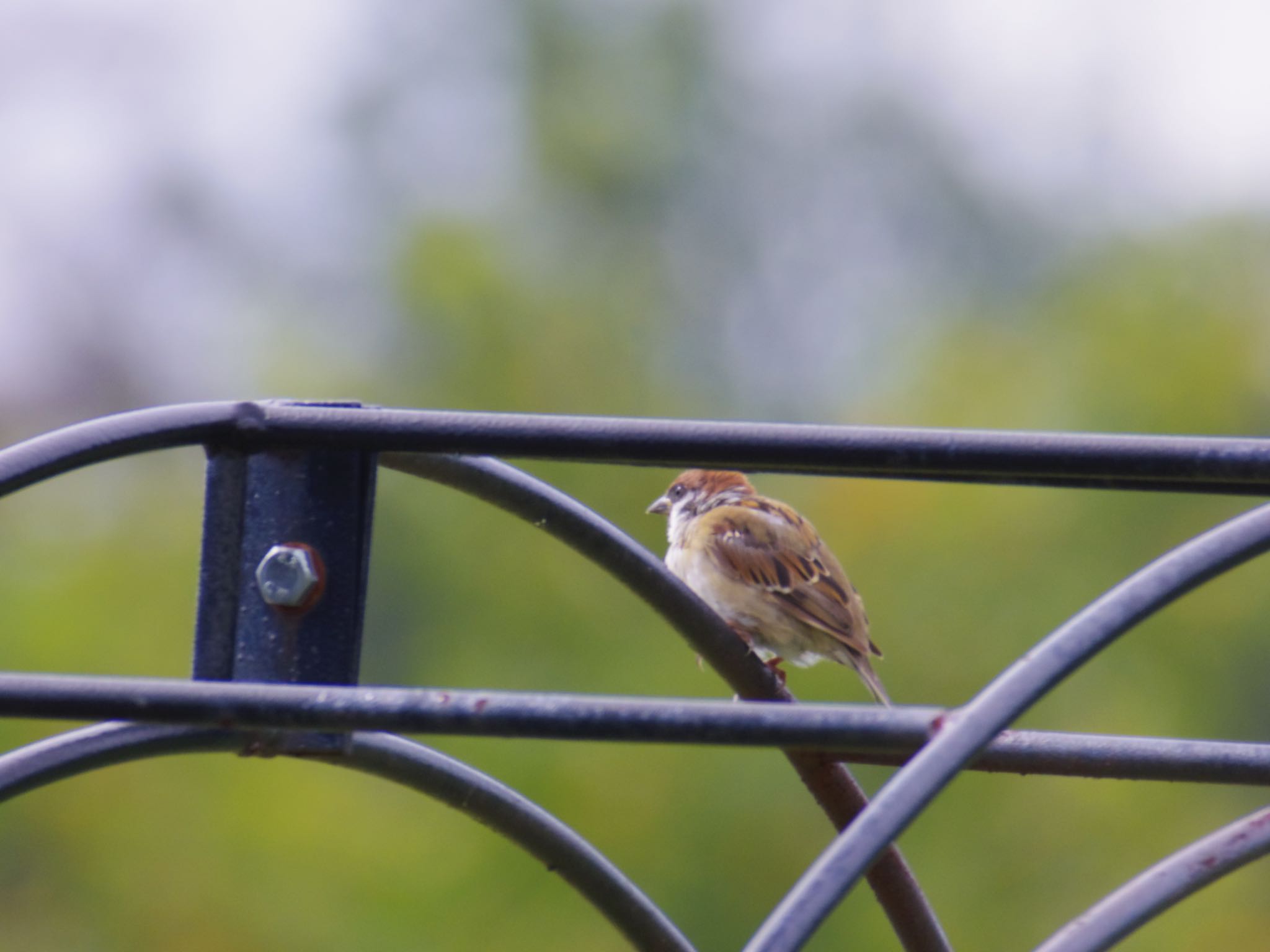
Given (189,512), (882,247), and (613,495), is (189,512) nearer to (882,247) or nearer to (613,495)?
(613,495)

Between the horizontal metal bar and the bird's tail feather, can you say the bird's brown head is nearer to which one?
the bird's tail feather

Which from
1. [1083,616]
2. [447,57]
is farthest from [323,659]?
[447,57]

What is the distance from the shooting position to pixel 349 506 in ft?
5.21

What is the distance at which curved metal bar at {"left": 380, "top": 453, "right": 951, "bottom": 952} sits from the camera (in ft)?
6.00

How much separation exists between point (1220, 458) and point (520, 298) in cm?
1841

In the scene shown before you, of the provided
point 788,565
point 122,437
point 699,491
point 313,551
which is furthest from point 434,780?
point 699,491

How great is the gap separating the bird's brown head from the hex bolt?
4551 mm

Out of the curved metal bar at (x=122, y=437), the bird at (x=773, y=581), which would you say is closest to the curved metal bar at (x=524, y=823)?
the curved metal bar at (x=122, y=437)

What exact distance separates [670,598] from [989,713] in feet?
2.39

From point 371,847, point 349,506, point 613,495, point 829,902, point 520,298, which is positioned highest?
point 520,298

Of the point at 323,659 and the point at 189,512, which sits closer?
the point at 323,659

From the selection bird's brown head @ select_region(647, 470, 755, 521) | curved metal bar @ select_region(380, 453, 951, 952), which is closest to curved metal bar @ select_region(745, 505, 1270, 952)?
curved metal bar @ select_region(380, 453, 951, 952)

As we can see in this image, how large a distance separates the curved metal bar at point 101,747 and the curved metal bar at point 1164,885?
81cm

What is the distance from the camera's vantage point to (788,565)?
5.95m
